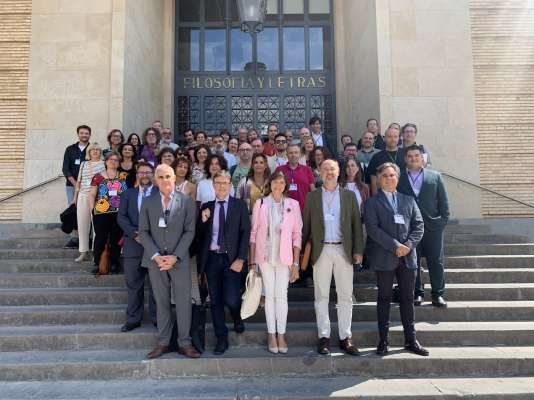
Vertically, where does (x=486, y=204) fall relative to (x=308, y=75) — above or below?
below

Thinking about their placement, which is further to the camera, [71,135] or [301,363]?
[71,135]

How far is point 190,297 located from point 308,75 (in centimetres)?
Answer: 935

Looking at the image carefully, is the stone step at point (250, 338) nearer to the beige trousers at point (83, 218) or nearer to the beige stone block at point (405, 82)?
the beige trousers at point (83, 218)

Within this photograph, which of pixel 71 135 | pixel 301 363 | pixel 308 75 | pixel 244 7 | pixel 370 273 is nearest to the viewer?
pixel 301 363

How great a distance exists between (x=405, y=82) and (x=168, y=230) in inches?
287

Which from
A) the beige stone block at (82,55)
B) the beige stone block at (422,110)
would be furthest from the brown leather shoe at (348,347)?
the beige stone block at (82,55)

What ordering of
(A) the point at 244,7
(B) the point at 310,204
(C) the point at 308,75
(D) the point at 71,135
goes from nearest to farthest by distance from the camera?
(B) the point at 310,204 < (A) the point at 244,7 < (D) the point at 71,135 < (C) the point at 308,75

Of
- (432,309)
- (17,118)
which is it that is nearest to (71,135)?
(17,118)

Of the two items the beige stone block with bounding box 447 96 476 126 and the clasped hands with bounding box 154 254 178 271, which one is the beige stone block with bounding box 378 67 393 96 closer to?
the beige stone block with bounding box 447 96 476 126

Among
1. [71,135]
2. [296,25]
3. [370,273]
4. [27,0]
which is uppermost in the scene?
[296,25]

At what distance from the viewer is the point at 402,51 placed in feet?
32.5

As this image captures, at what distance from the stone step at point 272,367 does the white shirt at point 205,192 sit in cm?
201

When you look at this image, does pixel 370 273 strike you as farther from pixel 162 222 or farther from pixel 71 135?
pixel 71 135

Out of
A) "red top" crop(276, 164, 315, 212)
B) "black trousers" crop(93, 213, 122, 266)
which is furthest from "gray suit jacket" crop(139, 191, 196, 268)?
"red top" crop(276, 164, 315, 212)
